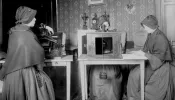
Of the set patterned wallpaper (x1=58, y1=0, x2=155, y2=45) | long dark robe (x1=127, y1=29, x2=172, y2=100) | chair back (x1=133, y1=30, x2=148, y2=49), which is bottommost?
long dark robe (x1=127, y1=29, x2=172, y2=100)

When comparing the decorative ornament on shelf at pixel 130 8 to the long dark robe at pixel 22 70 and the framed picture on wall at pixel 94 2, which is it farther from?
the long dark robe at pixel 22 70

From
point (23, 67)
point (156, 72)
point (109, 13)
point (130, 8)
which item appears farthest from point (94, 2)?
point (23, 67)

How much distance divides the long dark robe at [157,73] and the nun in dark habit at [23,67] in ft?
5.20

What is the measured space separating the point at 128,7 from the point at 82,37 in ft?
6.09

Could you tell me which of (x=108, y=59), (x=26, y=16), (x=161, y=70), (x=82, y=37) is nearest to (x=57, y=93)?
(x=82, y=37)

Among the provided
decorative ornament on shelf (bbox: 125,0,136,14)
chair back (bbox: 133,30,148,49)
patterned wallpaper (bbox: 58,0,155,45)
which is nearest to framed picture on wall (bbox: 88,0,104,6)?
patterned wallpaper (bbox: 58,0,155,45)

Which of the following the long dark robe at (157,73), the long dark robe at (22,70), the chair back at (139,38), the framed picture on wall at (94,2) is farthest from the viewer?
the framed picture on wall at (94,2)

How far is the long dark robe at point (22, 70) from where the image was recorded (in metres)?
2.64

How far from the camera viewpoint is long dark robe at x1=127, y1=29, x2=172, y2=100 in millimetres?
3064

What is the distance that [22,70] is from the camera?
2.68 meters

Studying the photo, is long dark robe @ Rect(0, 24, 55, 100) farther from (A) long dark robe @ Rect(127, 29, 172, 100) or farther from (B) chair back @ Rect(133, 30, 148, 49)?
(B) chair back @ Rect(133, 30, 148, 49)

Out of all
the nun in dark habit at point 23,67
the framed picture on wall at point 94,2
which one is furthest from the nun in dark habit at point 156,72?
the framed picture on wall at point 94,2

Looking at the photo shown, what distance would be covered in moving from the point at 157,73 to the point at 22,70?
6.74ft

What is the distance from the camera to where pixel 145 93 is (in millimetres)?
3188
